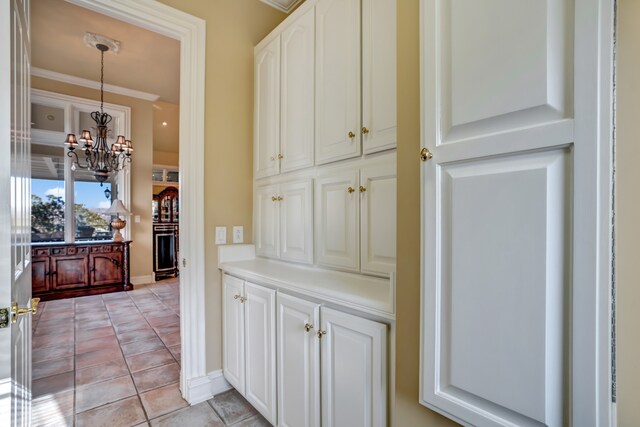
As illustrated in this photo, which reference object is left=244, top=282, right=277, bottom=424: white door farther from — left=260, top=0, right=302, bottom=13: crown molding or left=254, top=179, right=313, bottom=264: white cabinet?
left=260, top=0, right=302, bottom=13: crown molding

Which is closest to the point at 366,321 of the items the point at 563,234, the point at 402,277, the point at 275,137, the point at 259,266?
the point at 402,277

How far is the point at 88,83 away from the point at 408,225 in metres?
5.77

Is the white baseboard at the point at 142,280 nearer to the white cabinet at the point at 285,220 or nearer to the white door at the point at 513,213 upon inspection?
the white cabinet at the point at 285,220

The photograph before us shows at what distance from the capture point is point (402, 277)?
0.94 metres

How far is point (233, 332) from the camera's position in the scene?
1.99m

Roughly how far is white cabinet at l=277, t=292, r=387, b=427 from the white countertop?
0.06 m

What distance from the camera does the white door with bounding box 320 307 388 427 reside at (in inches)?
41.6

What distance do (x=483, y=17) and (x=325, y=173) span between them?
113cm

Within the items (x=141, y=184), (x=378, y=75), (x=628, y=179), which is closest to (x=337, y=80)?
(x=378, y=75)

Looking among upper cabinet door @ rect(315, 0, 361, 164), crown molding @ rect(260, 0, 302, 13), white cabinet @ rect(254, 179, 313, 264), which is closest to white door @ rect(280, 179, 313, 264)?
white cabinet @ rect(254, 179, 313, 264)

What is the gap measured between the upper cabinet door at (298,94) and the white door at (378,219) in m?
0.46

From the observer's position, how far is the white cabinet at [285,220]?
188cm

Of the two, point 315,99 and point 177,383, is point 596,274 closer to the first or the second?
point 315,99

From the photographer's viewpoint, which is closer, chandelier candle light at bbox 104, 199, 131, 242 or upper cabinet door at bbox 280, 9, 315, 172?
upper cabinet door at bbox 280, 9, 315, 172
